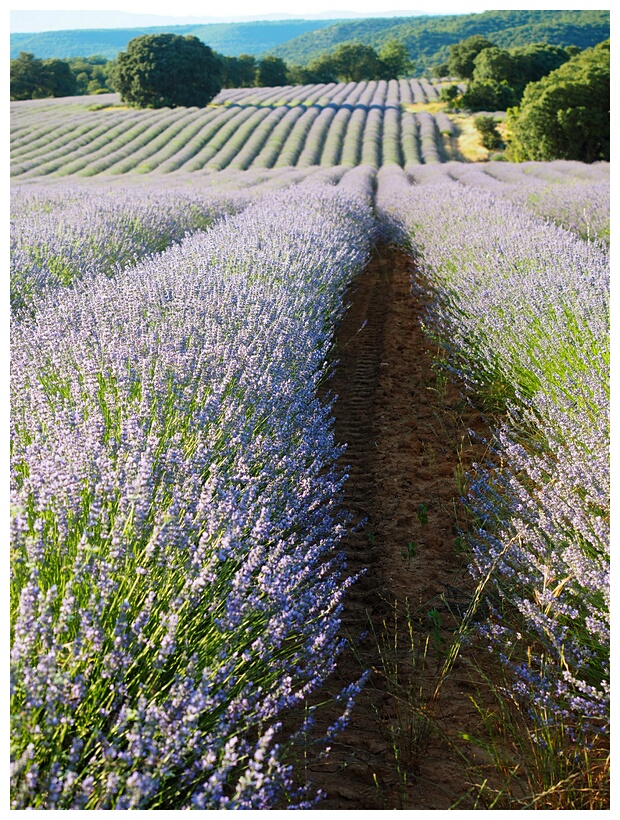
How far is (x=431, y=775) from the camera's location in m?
1.87

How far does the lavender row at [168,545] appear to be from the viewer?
1246 mm

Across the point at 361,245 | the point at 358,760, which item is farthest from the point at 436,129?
the point at 358,760

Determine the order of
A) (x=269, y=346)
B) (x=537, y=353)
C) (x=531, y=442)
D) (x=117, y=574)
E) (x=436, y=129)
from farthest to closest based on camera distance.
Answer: (x=436, y=129), (x=537, y=353), (x=531, y=442), (x=269, y=346), (x=117, y=574)

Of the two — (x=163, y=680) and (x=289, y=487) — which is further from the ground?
(x=289, y=487)

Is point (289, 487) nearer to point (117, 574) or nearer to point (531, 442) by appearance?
point (117, 574)

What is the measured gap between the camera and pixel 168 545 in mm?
1550

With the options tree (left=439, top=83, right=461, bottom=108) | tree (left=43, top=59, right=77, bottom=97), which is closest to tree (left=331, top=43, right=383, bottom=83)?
tree (left=439, top=83, right=461, bottom=108)

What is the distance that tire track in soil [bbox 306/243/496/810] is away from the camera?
1875 millimetres

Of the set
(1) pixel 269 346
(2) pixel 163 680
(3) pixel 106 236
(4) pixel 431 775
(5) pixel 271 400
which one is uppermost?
(3) pixel 106 236

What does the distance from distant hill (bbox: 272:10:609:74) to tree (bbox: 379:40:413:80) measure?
2.22 m

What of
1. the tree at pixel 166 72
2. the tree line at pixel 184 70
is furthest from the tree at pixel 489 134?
the tree line at pixel 184 70

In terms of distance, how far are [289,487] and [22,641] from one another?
1361mm

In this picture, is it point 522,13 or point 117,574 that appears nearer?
point 117,574

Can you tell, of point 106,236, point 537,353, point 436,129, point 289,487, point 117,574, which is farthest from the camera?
point 436,129
